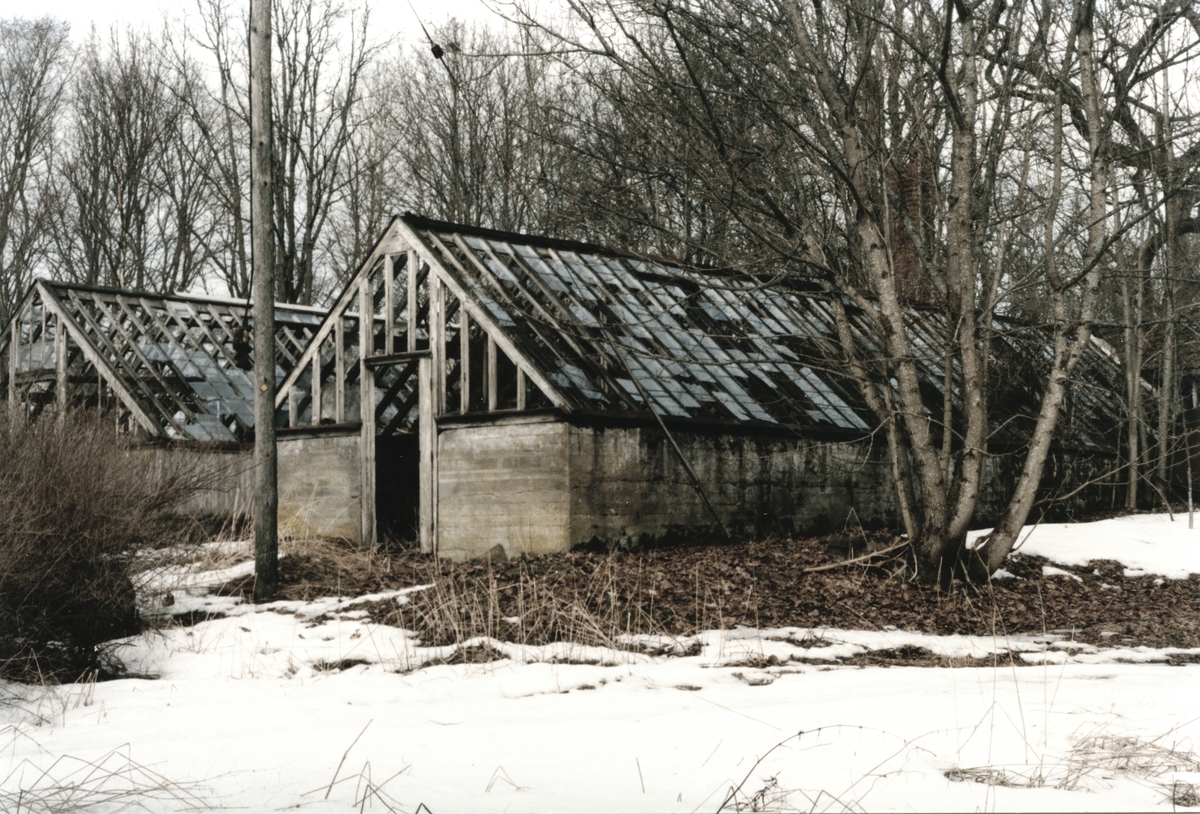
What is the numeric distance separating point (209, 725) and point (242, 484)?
44.9ft

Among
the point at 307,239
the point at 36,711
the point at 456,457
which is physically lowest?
the point at 36,711

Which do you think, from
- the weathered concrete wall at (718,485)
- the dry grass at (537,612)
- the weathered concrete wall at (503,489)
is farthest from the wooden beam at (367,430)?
the dry grass at (537,612)

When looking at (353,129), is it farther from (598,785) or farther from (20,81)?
(598,785)

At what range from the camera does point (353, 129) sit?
35.0m

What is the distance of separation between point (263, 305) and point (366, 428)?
4.92m

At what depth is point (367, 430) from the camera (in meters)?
17.7

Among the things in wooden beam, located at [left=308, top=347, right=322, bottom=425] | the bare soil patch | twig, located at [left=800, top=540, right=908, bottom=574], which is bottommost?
the bare soil patch

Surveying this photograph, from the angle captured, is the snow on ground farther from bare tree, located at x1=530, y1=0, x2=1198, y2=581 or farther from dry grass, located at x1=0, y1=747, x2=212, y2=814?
dry grass, located at x1=0, y1=747, x2=212, y2=814

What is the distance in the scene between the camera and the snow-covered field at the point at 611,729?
5.49 m

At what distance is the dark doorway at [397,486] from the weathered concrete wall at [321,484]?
15.2 inches

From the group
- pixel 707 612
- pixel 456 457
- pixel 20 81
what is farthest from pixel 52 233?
pixel 707 612

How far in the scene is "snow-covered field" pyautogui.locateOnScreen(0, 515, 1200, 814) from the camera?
18.0 ft

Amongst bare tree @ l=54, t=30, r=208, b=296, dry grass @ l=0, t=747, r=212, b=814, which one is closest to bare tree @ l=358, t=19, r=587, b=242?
bare tree @ l=54, t=30, r=208, b=296

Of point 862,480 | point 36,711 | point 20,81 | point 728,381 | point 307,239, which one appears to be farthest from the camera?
point 307,239
